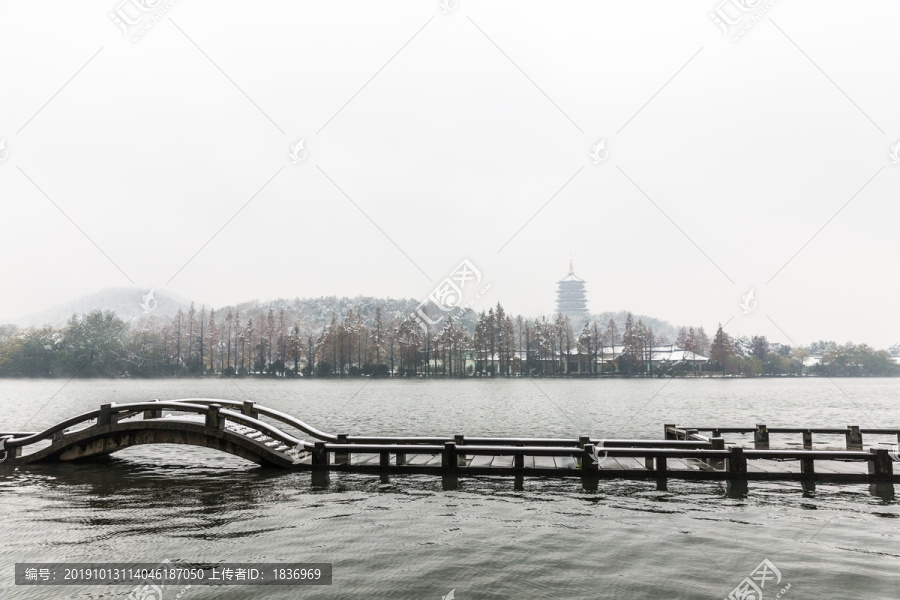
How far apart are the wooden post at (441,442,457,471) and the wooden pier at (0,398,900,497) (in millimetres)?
29

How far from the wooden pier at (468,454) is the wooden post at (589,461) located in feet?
0.09

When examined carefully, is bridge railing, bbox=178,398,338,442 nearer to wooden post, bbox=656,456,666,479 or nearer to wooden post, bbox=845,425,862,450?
wooden post, bbox=656,456,666,479

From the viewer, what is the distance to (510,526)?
440 inches

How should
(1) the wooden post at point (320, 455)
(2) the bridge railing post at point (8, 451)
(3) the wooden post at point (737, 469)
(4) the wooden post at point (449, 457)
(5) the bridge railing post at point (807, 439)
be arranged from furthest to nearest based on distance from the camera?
(5) the bridge railing post at point (807, 439) → (2) the bridge railing post at point (8, 451) → (1) the wooden post at point (320, 455) → (4) the wooden post at point (449, 457) → (3) the wooden post at point (737, 469)

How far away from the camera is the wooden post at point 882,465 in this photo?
14.1 m

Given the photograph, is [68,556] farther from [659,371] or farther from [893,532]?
[659,371]

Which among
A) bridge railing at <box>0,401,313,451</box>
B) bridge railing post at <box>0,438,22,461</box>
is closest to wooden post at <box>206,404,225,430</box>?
bridge railing at <box>0,401,313,451</box>

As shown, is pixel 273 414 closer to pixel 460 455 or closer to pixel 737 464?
pixel 460 455

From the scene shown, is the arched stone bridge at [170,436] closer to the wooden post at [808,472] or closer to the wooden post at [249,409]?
the wooden post at [249,409]

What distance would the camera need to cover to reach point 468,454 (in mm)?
16000

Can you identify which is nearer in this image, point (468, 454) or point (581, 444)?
point (581, 444)

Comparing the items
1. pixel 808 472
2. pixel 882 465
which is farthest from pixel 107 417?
pixel 882 465

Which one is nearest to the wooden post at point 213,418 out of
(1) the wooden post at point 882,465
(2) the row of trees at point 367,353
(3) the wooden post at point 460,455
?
(3) the wooden post at point 460,455

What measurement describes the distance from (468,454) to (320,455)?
443cm
